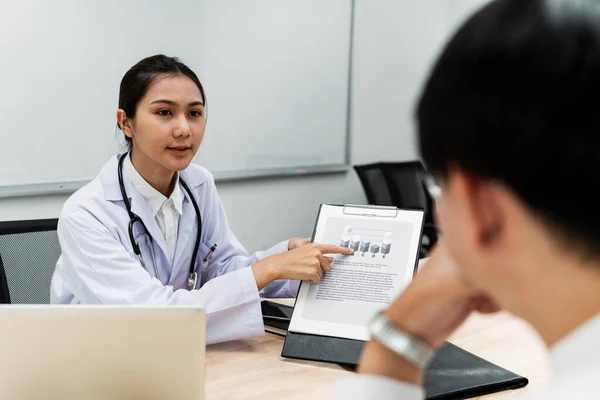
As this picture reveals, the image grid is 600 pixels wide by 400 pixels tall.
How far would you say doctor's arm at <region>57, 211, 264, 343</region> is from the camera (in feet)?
5.04

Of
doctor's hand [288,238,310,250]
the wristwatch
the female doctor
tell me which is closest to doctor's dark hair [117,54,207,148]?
the female doctor

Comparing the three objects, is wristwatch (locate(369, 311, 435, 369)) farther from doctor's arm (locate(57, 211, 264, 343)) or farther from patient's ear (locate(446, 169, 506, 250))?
doctor's arm (locate(57, 211, 264, 343))

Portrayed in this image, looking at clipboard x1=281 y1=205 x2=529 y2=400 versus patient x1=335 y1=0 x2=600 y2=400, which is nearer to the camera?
patient x1=335 y1=0 x2=600 y2=400

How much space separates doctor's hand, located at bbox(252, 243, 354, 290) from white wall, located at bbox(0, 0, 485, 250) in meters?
1.78

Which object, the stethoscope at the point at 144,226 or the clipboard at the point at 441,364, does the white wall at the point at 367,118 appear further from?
the clipboard at the point at 441,364

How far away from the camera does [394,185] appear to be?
11.6 ft

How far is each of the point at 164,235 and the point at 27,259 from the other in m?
0.34

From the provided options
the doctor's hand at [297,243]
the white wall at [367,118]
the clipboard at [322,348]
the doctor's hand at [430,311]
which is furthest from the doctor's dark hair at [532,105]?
the white wall at [367,118]

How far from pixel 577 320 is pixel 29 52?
2511 millimetres

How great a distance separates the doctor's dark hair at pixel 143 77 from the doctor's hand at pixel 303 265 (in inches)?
21.5

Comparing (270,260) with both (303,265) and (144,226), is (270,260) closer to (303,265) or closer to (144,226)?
(303,265)

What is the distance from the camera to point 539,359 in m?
1.46

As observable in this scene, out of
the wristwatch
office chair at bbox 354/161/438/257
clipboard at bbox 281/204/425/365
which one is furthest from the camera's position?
office chair at bbox 354/161/438/257

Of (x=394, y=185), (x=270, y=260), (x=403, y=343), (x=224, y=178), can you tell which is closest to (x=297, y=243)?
(x=270, y=260)
